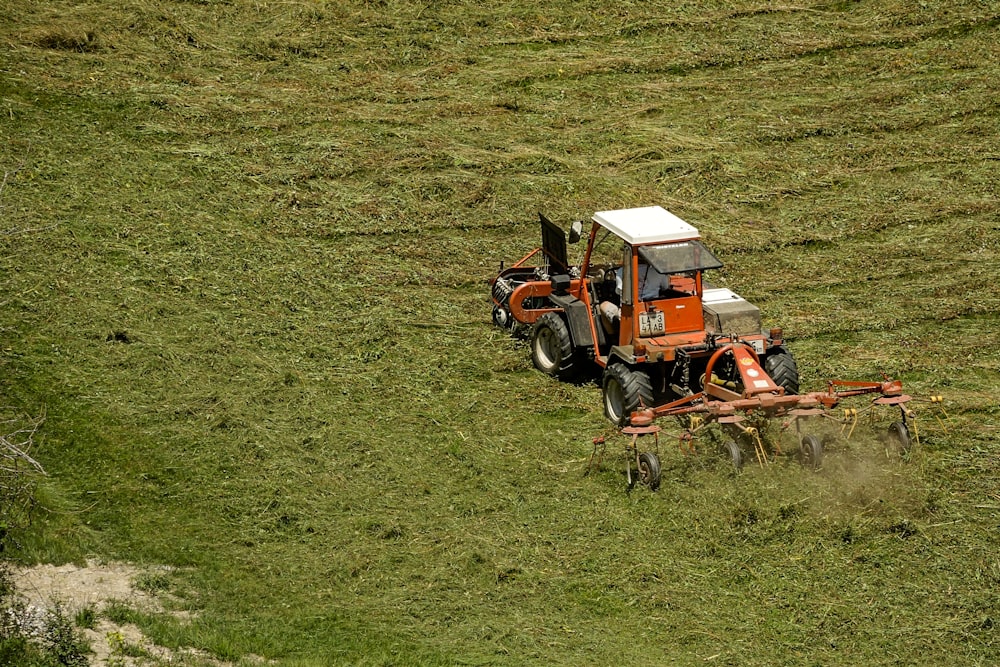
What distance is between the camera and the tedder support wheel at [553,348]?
51.3 ft

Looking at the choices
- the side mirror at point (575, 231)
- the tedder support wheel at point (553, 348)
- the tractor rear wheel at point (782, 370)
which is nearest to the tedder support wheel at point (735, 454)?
the tractor rear wheel at point (782, 370)

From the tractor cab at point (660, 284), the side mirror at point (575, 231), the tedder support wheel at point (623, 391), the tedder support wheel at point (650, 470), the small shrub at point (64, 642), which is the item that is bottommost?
the small shrub at point (64, 642)

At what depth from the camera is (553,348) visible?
16.0m

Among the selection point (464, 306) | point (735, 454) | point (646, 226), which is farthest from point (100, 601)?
point (464, 306)

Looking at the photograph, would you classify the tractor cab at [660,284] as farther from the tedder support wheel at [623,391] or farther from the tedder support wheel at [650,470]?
the tedder support wheel at [650,470]

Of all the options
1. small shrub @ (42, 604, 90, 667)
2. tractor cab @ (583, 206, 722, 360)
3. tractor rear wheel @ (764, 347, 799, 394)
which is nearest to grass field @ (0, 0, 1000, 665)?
small shrub @ (42, 604, 90, 667)

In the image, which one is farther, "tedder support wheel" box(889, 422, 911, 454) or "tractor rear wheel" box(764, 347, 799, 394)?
"tractor rear wheel" box(764, 347, 799, 394)

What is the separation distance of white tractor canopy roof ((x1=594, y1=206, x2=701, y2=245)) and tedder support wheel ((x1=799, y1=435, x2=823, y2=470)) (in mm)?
2905

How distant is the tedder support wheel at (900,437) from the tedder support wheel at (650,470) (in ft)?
8.38

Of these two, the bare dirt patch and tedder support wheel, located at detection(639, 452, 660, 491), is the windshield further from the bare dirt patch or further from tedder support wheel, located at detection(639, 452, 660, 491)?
the bare dirt patch

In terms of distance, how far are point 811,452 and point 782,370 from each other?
5.66 feet

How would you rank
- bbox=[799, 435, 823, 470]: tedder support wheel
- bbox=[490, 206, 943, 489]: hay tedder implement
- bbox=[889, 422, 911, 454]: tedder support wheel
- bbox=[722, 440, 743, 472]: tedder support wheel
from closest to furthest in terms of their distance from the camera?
bbox=[722, 440, 743, 472]: tedder support wheel
bbox=[799, 435, 823, 470]: tedder support wheel
bbox=[490, 206, 943, 489]: hay tedder implement
bbox=[889, 422, 911, 454]: tedder support wheel

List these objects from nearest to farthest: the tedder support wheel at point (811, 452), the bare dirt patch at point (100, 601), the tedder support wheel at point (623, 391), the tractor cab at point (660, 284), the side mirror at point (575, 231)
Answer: the bare dirt patch at point (100, 601) < the tedder support wheel at point (811, 452) < the tedder support wheel at point (623, 391) < the tractor cab at point (660, 284) < the side mirror at point (575, 231)

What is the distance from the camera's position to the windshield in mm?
14547
